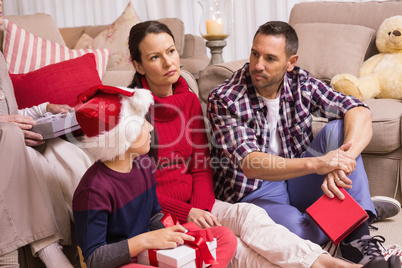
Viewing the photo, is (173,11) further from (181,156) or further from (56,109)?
(181,156)

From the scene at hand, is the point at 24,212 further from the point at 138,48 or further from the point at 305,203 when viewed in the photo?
the point at 305,203

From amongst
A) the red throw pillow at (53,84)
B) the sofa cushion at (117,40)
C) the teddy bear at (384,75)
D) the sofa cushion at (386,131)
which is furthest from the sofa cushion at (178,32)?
the sofa cushion at (386,131)

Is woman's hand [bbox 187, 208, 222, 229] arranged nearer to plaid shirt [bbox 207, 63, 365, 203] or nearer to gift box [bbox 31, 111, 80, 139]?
plaid shirt [bbox 207, 63, 365, 203]

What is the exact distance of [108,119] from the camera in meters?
1.27

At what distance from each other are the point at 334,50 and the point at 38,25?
66.8 inches

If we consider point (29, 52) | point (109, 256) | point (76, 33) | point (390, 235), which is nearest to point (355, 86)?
point (390, 235)

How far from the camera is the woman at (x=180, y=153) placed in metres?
1.55

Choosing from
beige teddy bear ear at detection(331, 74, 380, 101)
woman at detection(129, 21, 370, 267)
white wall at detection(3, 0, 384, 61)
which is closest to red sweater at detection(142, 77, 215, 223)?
woman at detection(129, 21, 370, 267)

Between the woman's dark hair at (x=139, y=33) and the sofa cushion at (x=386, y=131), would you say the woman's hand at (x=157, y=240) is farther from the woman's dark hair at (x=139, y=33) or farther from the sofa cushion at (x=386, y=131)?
the sofa cushion at (x=386, y=131)

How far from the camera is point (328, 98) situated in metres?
1.77

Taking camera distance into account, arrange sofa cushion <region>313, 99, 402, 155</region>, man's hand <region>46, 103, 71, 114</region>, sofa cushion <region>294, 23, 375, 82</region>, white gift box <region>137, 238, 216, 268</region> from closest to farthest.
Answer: white gift box <region>137, 238, 216, 268</region> < man's hand <region>46, 103, 71, 114</region> < sofa cushion <region>313, 99, 402, 155</region> < sofa cushion <region>294, 23, 375, 82</region>

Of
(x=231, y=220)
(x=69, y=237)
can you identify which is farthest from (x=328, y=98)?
(x=69, y=237)

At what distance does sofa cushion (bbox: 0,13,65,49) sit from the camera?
2537 mm

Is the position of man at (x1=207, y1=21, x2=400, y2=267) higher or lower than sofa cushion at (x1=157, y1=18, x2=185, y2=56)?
lower
